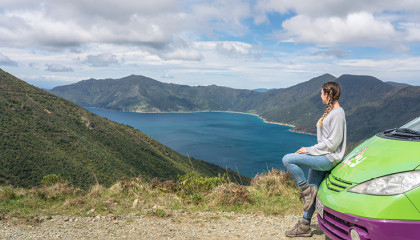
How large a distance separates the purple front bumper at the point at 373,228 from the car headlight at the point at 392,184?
0.31 meters

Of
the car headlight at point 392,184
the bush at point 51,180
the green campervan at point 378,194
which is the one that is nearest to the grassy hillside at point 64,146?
the bush at point 51,180

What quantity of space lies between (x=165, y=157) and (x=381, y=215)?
71476mm

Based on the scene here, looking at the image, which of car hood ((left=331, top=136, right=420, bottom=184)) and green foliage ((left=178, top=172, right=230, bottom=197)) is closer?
car hood ((left=331, top=136, right=420, bottom=184))

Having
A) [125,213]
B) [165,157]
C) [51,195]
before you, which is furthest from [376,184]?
[165,157]

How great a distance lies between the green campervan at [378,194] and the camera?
265cm

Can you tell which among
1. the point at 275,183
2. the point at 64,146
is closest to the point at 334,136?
the point at 275,183

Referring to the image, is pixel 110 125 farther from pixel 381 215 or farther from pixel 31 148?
pixel 381 215

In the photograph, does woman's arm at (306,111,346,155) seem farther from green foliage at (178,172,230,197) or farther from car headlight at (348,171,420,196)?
green foliage at (178,172,230,197)

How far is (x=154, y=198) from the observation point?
6301mm

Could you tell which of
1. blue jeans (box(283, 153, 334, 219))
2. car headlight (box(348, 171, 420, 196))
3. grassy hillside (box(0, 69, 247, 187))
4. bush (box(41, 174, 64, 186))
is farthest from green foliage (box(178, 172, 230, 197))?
grassy hillside (box(0, 69, 247, 187))

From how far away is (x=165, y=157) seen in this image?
237 ft

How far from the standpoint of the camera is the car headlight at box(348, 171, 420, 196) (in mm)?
2748

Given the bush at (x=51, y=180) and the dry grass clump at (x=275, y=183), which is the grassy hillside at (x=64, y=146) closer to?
the bush at (x=51, y=180)

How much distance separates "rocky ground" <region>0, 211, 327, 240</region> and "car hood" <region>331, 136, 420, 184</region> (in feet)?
4.44
